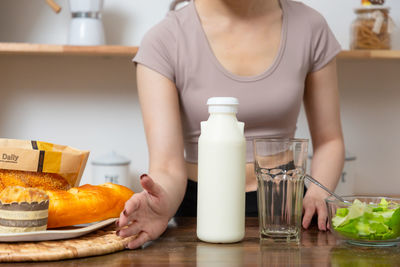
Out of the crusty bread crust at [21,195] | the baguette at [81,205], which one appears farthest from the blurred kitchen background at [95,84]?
the crusty bread crust at [21,195]

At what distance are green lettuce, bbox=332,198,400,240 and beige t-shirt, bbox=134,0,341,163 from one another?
1.79 ft

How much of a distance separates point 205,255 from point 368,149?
1644mm

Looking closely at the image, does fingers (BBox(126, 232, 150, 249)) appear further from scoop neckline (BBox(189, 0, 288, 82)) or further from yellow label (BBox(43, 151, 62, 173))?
scoop neckline (BBox(189, 0, 288, 82))

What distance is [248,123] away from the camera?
1368 mm

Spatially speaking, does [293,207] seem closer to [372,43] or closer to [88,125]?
[372,43]

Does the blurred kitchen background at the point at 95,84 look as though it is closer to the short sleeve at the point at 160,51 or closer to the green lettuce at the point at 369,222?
the short sleeve at the point at 160,51

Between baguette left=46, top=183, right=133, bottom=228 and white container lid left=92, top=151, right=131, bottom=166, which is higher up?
baguette left=46, top=183, right=133, bottom=228

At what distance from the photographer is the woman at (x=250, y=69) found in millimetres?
1306

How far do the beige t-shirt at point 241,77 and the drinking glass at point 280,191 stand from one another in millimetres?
494

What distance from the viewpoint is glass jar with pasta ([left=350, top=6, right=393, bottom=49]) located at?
1.97 meters

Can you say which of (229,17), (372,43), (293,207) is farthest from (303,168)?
(372,43)

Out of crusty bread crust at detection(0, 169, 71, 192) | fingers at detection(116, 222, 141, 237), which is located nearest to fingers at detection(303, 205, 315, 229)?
fingers at detection(116, 222, 141, 237)

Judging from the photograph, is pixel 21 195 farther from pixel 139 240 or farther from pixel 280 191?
pixel 280 191

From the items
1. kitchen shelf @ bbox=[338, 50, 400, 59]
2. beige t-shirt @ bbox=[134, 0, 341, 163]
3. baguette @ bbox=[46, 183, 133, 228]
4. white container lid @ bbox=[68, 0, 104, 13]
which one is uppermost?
white container lid @ bbox=[68, 0, 104, 13]
